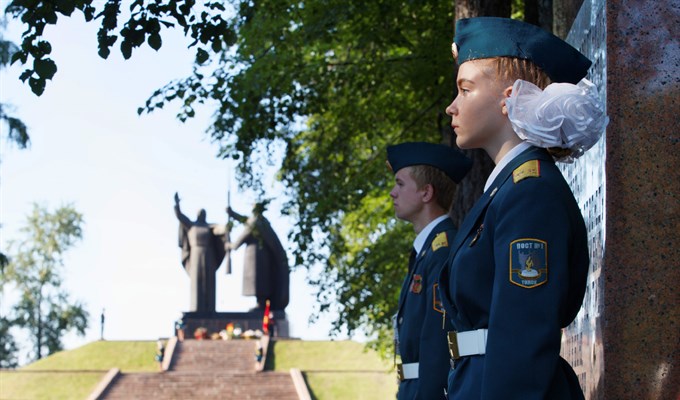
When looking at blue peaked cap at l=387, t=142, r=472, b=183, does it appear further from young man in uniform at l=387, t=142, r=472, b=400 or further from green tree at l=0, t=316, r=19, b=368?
green tree at l=0, t=316, r=19, b=368

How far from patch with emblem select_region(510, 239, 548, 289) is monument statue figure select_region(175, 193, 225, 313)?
122 feet

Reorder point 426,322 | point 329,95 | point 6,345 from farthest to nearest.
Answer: point 6,345, point 329,95, point 426,322

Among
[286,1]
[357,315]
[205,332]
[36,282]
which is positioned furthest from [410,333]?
[36,282]

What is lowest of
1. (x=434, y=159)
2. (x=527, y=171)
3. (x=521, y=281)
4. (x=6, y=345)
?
(x=6, y=345)

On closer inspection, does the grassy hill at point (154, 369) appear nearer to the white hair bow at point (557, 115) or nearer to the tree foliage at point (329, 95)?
the tree foliage at point (329, 95)

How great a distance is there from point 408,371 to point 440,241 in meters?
0.57

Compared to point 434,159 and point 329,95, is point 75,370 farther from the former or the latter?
point 434,159

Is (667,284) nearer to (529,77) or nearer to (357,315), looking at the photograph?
(529,77)

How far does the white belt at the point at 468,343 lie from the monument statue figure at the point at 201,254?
36.8 metres

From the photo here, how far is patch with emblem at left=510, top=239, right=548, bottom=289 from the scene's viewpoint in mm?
3080

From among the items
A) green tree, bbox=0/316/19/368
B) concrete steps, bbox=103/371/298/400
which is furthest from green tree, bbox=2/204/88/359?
concrete steps, bbox=103/371/298/400

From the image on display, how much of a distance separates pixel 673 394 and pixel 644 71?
1002 mm

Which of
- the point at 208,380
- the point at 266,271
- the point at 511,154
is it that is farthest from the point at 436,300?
the point at 266,271

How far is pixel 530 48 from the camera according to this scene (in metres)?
3.43
